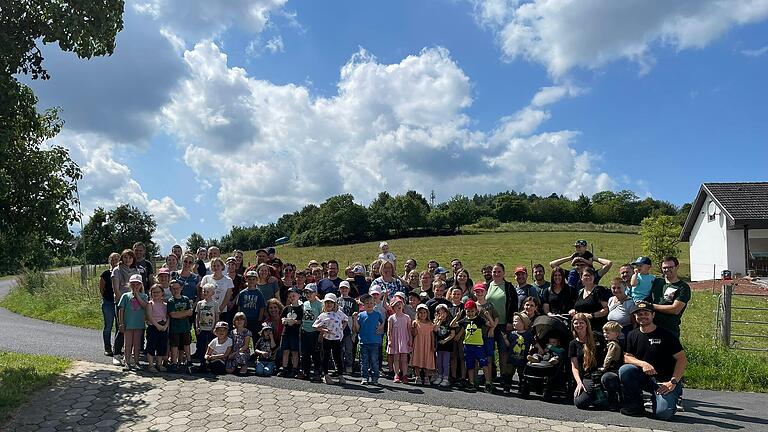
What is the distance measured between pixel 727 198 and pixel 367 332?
28.2m

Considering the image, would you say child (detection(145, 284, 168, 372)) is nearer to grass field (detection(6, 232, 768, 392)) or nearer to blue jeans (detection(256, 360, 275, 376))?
blue jeans (detection(256, 360, 275, 376))

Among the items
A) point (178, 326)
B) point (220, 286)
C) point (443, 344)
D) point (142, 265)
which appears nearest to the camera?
point (443, 344)

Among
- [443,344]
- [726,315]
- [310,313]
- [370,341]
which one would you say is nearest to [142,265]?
[310,313]

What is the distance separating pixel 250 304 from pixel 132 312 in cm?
177

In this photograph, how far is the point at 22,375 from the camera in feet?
25.1

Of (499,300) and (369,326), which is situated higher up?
(499,300)

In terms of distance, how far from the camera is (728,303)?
10039 millimetres

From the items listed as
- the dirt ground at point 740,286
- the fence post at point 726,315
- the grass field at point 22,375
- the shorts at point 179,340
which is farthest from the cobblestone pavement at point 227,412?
the dirt ground at point 740,286

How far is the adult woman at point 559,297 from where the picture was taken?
26.4 feet

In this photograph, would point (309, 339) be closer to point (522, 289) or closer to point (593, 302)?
point (522, 289)

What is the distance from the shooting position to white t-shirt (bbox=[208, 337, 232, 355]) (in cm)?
830

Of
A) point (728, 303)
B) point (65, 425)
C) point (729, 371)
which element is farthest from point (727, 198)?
point (65, 425)

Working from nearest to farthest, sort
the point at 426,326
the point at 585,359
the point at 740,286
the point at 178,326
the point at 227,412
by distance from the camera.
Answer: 1. the point at 227,412
2. the point at 585,359
3. the point at 426,326
4. the point at 178,326
5. the point at 740,286

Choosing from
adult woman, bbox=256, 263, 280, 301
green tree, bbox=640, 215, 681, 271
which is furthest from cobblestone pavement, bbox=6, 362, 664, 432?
green tree, bbox=640, 215, 681, 271
